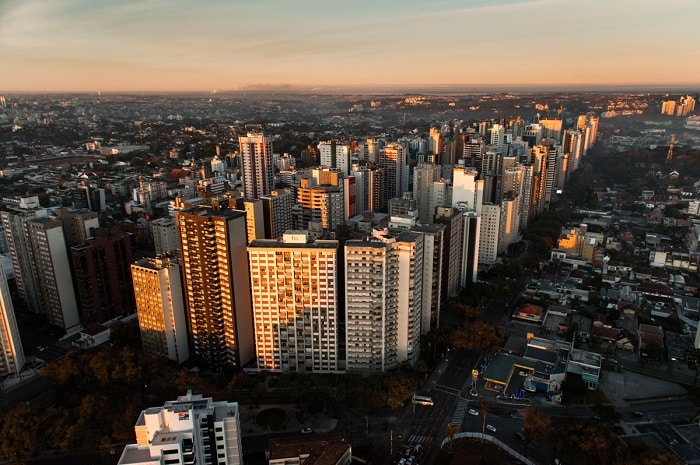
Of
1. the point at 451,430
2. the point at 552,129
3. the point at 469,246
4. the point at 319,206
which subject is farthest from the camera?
the point at 552,129

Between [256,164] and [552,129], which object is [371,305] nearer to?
[256,164]

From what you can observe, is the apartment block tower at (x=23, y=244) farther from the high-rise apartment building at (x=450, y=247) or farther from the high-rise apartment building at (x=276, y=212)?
the high-rise apartment building at (x=450, y=247)

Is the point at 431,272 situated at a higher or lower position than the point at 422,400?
higher

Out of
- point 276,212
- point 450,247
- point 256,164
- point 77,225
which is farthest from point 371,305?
point 256,164

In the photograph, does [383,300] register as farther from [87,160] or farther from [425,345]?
[87,160]

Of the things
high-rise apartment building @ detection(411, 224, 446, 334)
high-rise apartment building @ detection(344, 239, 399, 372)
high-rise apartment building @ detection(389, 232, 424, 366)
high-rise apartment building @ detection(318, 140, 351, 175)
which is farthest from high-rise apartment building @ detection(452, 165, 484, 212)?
high-rise apartment building @ detection(318, 140, 351, 175)

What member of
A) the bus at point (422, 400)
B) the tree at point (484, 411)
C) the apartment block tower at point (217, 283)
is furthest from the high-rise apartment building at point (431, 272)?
the apartment block tower at point (217, 283)

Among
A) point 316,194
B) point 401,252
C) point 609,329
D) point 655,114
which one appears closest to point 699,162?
point 655,114
